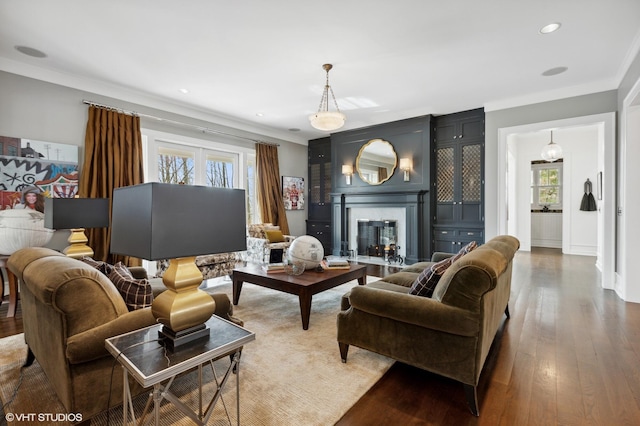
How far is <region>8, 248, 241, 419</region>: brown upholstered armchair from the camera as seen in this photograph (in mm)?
1403

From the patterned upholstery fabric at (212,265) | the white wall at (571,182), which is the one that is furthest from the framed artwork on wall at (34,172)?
the white wall at (571,182)

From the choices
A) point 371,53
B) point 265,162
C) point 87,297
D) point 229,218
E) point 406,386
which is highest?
point 371,53

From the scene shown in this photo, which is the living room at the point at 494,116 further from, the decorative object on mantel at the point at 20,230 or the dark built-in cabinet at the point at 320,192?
the dark built-in cabinet at the point at 320,192

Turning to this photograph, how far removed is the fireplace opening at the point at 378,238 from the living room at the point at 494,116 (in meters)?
1.74

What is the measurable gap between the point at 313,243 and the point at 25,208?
11.4 feet

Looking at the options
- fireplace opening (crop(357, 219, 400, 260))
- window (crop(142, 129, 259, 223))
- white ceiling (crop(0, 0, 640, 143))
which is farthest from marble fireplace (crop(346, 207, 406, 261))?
white ceiling (crop(0, 0, 640, 143))

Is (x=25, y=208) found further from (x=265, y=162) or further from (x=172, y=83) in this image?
(x=265, y=162)

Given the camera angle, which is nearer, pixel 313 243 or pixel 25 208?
pixel 313 243

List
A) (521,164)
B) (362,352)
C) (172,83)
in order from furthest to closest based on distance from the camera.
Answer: (521,164) → (172,83) → (362,352)

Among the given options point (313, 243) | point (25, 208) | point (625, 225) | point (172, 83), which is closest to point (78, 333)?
point (313, 243)

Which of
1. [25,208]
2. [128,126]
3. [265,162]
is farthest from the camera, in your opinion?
[265,162]

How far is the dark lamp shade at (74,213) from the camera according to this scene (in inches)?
120

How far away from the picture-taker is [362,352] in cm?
239

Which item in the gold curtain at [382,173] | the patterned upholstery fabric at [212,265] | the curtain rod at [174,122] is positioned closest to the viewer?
the curtain rod at [174,122]
